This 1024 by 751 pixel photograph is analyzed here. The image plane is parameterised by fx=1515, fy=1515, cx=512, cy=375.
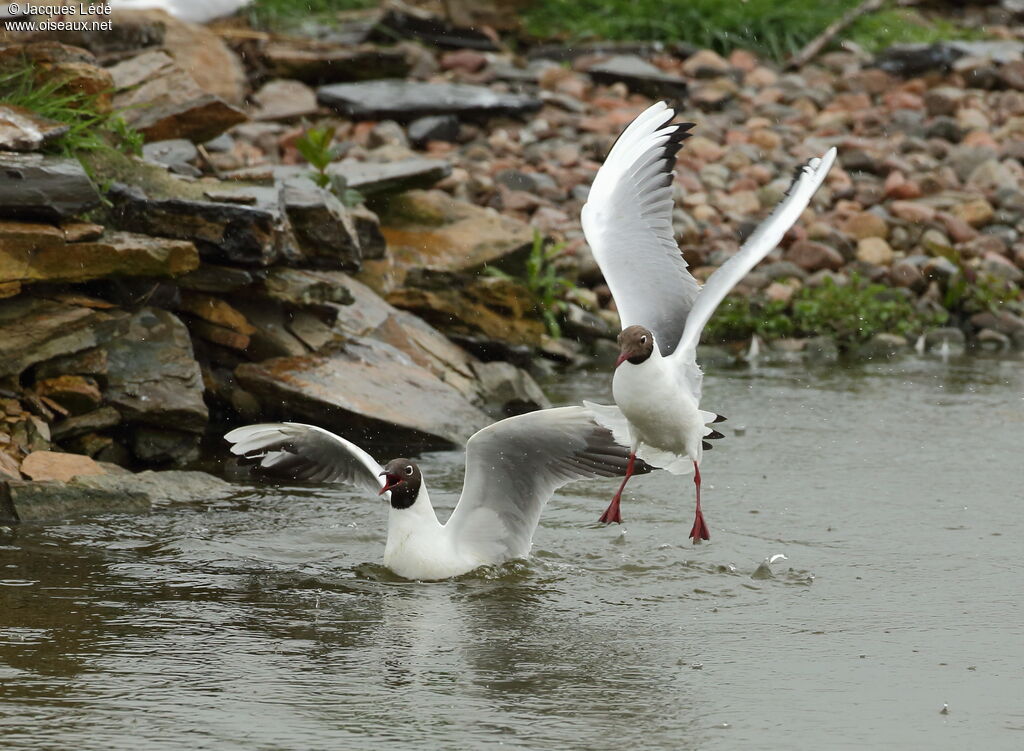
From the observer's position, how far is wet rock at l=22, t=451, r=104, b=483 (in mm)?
6723

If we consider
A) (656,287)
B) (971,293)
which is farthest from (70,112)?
(971,293)

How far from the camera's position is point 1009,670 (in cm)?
483

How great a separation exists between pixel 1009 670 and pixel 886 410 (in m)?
4.84

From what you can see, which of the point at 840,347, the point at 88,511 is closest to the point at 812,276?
the point at 840,347

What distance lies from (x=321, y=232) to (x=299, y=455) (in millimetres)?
2574

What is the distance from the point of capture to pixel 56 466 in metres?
6.82

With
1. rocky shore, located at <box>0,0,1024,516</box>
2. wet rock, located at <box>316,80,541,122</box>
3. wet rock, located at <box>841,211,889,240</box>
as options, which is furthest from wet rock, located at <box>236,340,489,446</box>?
wet rock, located at <box>316,80,541,122</box>

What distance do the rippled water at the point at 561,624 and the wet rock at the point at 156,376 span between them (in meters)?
0.69

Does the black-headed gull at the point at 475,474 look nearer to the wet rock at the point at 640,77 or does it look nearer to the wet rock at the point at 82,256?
the wet rock at the point at 82,256

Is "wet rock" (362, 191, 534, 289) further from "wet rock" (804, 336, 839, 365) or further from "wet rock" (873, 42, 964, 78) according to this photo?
"wet rock" (873, 42, 964, 78)

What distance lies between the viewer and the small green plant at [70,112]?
8.04 meters

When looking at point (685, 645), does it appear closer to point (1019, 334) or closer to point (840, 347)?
point (840, 347)

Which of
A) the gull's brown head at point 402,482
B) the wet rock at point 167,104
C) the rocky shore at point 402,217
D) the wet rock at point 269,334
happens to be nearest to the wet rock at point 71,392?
the rocky shore at point 402,217

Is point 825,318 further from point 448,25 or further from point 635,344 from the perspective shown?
point 448,25
